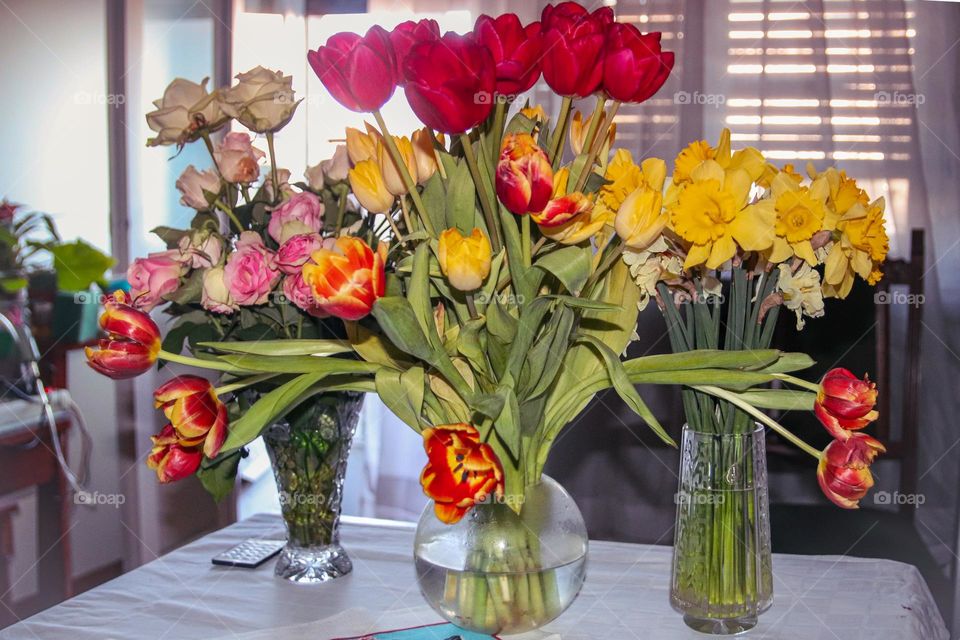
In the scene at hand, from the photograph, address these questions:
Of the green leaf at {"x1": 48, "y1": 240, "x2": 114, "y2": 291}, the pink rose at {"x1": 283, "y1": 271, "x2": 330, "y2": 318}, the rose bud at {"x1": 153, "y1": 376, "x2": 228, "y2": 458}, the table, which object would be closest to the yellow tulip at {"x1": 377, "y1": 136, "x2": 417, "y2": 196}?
the pink rose at {"x1": 283, "y1": 271, "x2": 330, "y2": 318}

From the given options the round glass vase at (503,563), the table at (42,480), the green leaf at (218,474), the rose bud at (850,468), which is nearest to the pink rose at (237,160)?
the green leaf at (218,474)

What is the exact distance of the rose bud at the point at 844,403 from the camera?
69 centimetres

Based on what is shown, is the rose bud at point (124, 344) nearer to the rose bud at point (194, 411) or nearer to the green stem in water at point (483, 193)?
the rose bud at point (194, 411)

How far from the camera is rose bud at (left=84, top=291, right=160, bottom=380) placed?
0.69 m

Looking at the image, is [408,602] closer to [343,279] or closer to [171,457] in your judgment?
[171,457]

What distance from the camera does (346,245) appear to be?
0.61 m

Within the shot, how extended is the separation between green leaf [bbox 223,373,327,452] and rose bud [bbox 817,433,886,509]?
0.41m

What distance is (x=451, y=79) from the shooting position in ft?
2.00

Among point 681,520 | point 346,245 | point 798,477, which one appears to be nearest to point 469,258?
point 346,245

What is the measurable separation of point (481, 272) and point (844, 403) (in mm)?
298

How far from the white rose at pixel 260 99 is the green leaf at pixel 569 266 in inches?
13.3

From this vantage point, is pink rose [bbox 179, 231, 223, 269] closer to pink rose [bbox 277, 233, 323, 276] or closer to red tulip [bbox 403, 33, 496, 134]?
pink rose [bbox 277, 233, 323, 276]

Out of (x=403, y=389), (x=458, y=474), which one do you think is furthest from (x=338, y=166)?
(x=458, y=474)

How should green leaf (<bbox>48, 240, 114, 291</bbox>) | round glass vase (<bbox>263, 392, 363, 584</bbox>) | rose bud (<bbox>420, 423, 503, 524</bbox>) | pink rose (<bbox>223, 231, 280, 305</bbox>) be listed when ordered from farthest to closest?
green leaf (<bbox>48, 240, 114, 291</bbox>) → round glass vase (<bbox>263, 392, 363, 584</bbox>) → pink rose (<bbox>223, 231, 280, 305</bbox>) → rose bud (<bbox>420, 423, 503, 524</bbox>)
